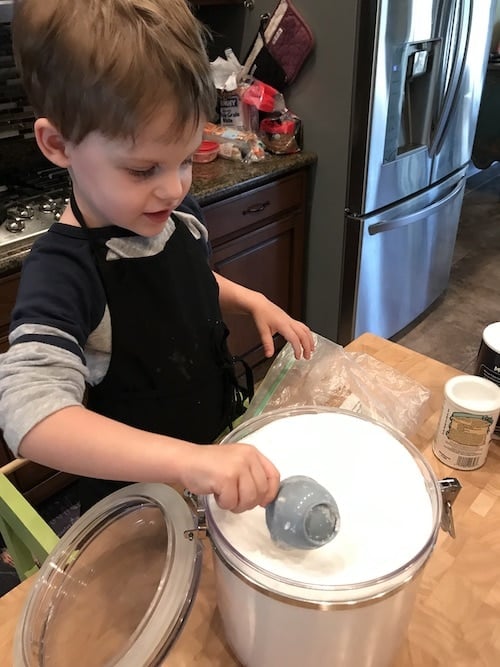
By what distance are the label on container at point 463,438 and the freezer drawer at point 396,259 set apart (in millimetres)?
1290

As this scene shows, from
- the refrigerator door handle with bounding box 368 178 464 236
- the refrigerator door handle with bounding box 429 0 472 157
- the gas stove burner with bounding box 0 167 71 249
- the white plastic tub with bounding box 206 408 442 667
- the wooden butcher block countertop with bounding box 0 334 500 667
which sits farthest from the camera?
the refrigerator door handle with bounding box 368 178 464 236

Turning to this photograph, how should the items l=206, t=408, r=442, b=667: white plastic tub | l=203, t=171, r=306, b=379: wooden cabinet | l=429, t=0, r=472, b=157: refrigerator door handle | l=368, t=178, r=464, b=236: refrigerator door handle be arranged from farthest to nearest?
l=368, t=178, r=464, b=236: refrigerator door handle, l=429, t=0, r=472, b=157: refrigerator door handle, l=203, t=171, r=306, b=379: wooden cabinet, l=206, t=408, r=442, b=667: white plastic tub

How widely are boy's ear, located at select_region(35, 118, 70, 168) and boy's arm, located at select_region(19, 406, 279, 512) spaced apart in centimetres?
27

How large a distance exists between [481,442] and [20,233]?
1042 mm

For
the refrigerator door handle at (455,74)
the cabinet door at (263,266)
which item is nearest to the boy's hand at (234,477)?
the cabinet door at (263,266)

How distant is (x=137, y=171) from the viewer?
0.59 meters

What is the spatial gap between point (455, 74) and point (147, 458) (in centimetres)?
191

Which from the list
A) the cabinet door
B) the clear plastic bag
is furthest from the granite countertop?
the clear plastic bag

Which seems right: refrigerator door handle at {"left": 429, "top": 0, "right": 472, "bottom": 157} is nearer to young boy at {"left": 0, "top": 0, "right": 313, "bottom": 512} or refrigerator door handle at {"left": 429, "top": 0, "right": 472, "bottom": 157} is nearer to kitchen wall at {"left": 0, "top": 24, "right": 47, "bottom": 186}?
kitchen wall at {"left": 0, "top": 24, "right": 47, "bottom": 186}

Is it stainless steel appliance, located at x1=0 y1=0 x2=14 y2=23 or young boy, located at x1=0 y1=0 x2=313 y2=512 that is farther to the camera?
stainless steel appliance, located at x1=0 y1=0 x2=14 y2=23

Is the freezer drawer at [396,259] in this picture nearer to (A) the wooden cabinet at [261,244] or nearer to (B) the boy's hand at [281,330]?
(A) the wooden cabinet at [261,244]

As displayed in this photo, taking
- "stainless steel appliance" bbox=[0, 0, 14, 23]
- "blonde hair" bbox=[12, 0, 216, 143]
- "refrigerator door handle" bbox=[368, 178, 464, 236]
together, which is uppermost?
"stainless steel appliance" bbox=[0, 0, 14, 23]

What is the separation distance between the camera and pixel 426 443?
79cm

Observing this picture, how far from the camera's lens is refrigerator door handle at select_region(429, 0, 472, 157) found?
1.87 m
